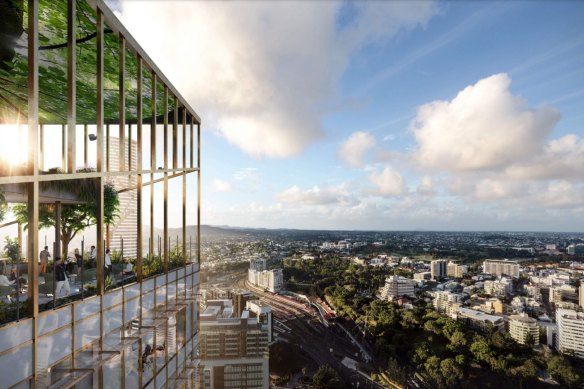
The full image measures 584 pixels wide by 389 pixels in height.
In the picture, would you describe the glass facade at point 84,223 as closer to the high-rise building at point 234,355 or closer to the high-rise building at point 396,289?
the high-rise building at point 234,355

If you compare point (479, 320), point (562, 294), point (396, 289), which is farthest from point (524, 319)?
point (562, 294)

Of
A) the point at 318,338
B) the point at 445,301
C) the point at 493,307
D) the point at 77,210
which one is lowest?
the point at 318,338

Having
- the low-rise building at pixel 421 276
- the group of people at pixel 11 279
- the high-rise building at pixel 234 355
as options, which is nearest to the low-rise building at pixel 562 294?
the low-rise building at pixel 421 276

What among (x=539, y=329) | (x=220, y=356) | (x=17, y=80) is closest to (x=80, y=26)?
(x=17, y=80)

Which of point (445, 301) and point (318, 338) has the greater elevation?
point (445, 301)

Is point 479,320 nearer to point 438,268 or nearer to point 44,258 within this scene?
point 438,268

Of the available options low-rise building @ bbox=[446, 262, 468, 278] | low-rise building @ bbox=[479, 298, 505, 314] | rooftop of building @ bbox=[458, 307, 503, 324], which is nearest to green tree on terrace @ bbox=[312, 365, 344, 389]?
rooftop of building @ bbox=[458, 307, 503, 324]

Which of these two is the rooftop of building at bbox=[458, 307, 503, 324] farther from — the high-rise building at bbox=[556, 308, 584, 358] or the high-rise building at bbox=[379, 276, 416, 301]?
the high-rise building at bbox=[379, 276, 416, 301]
